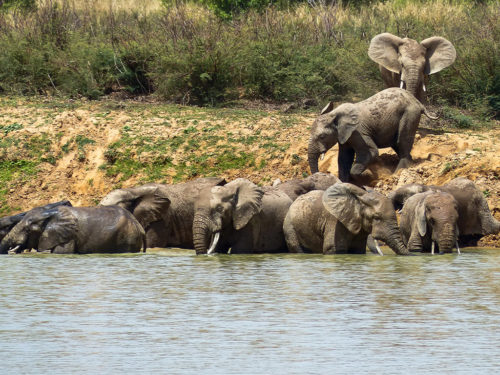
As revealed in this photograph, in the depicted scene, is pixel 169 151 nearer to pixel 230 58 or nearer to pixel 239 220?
pixel 230 58

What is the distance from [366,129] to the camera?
19469 millimetres

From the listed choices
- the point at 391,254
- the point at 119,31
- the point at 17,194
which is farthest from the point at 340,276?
the point at 119,31

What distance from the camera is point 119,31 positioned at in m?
27.2

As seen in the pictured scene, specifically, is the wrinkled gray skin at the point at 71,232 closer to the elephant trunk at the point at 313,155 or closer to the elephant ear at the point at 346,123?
the elephant trunk at the point at 313,155

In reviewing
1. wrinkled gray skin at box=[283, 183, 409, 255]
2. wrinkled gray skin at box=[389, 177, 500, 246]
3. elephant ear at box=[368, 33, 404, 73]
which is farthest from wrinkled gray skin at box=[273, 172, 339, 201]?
elephant ear at box=[368, 33, 404, 73]

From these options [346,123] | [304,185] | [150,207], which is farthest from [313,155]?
[150,207]

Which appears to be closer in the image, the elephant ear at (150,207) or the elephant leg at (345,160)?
the elephant ear at (150,207)

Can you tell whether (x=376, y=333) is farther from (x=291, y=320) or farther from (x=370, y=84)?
(x=370, y=84)

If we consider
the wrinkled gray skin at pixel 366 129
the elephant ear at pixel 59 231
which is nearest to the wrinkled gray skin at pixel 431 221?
the wrinkled gray skin at pixel 366 129

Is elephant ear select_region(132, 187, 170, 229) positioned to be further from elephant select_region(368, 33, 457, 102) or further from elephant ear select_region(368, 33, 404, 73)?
elephant ear select_region(368, 33, 404, 73)

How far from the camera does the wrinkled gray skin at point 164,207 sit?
16688mm

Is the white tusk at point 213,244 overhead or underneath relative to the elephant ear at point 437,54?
underneath

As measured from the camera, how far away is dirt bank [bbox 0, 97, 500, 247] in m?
20.0

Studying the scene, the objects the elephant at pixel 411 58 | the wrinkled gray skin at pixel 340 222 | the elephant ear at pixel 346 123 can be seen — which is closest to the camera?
the wrinkled gray skin at pixel 340 222
